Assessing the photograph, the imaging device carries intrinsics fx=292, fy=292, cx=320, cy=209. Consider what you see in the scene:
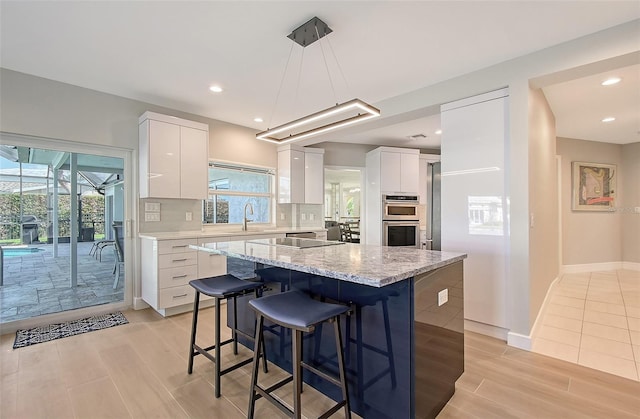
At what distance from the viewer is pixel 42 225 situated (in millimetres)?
3094

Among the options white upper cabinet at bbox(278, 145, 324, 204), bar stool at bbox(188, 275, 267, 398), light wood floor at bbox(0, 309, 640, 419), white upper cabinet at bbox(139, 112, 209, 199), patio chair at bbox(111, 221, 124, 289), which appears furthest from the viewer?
white upper cabinet at bbox(278, 145, 324, 204)

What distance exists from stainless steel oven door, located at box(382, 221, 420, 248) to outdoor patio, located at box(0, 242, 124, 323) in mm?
3966

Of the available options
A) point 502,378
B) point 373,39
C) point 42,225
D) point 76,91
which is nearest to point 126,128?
point 76,91

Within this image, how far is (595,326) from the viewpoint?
2.97 metres

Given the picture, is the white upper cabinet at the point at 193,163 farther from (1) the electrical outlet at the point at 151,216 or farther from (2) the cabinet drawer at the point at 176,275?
(2) the cabinet drawer at the point at 176,275

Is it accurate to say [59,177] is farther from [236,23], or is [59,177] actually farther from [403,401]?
[403,401]

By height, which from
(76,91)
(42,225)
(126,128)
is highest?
(76,91)

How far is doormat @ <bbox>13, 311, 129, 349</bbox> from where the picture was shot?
8.71 ft

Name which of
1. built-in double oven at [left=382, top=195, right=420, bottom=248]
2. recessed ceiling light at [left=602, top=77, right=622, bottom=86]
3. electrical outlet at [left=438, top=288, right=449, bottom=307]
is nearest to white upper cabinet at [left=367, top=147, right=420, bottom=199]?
built-in double oven at [left=382, top=195, right=420, bottom=248]

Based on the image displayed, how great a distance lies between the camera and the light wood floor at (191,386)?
5.65 ft

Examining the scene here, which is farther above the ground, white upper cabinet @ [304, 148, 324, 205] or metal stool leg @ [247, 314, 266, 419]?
white upper cabinet @ [304, 148, 324, 205]

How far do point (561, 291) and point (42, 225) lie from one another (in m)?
6.62

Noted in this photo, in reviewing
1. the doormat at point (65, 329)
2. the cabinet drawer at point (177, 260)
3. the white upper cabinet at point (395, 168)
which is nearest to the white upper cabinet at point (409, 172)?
the white upper cabinet at point (395, 168)

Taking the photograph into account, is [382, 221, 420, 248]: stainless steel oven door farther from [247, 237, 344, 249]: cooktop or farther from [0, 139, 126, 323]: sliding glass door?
[0, 139, 126, 323]: sliding glass door
